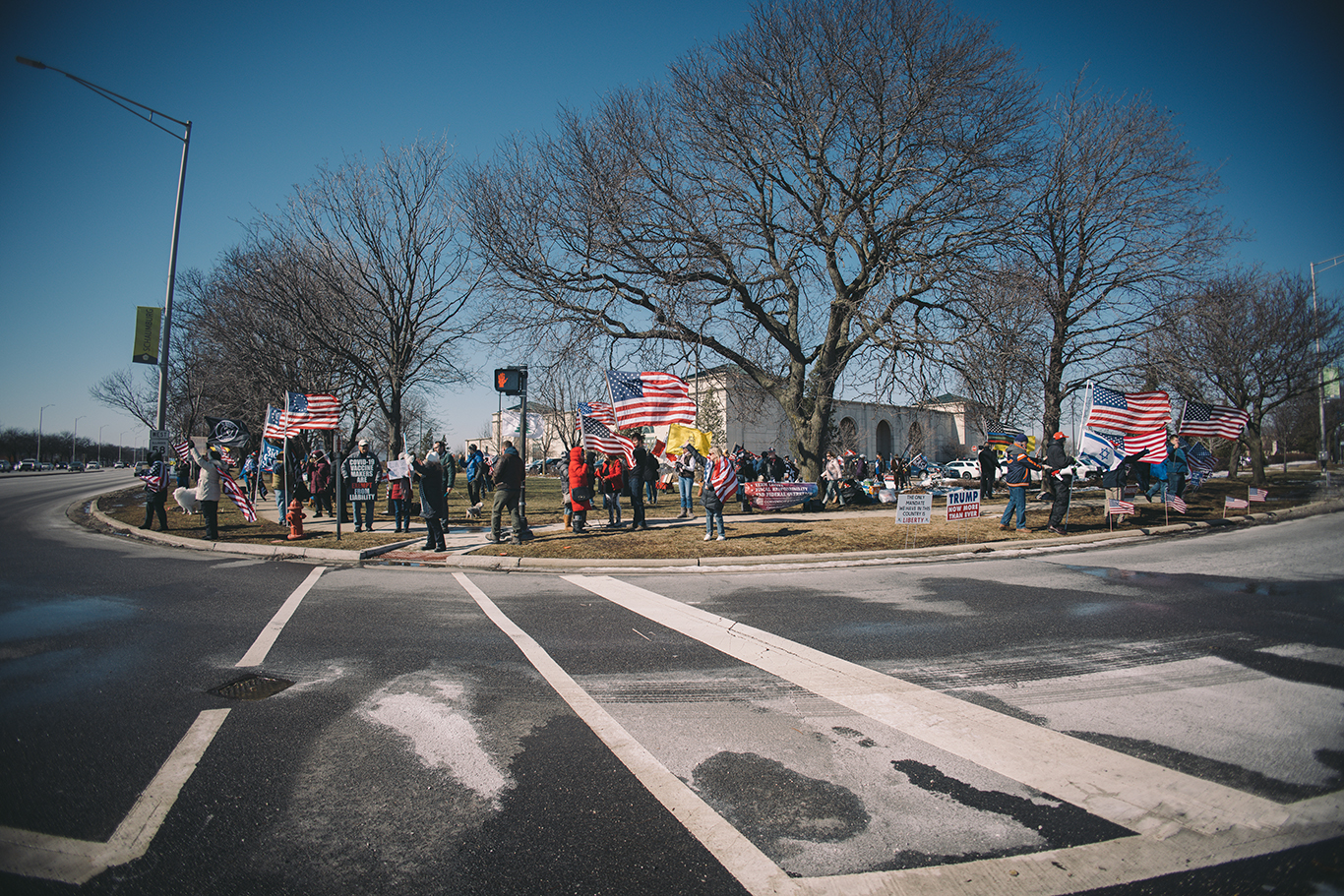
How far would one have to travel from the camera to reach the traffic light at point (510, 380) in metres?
11.6

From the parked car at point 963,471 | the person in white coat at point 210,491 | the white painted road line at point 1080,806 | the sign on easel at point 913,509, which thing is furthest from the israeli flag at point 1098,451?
the parked car at point 963,471

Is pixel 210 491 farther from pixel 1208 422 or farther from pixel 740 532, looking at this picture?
pixel 1208 422

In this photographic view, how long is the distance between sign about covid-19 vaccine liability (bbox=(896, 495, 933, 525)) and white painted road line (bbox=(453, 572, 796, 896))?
7.67 meters

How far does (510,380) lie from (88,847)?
9534 millimetres

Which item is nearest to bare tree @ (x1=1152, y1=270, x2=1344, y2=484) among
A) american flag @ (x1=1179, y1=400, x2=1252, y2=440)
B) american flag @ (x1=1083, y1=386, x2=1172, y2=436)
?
american flag @ (x1=1179, y1=400, x2=1252, y2=440)

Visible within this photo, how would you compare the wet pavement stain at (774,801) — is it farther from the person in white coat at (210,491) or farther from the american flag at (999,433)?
the person in white coat at (210,491)

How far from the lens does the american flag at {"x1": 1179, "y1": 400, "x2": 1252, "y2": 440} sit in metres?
16.9

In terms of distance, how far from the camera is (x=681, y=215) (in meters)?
16.4

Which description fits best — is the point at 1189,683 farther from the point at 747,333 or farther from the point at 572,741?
the point at 747,333

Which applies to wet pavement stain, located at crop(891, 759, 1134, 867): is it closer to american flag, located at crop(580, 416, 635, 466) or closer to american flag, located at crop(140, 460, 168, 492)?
american flag, located at crop(580, 416, 635, 466)

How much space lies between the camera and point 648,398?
1341 centimetres

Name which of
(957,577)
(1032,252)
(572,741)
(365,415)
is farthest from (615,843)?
(365,415)

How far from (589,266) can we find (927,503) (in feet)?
35.9

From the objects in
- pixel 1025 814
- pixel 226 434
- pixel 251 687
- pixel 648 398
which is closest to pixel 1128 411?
pixel 648 398
